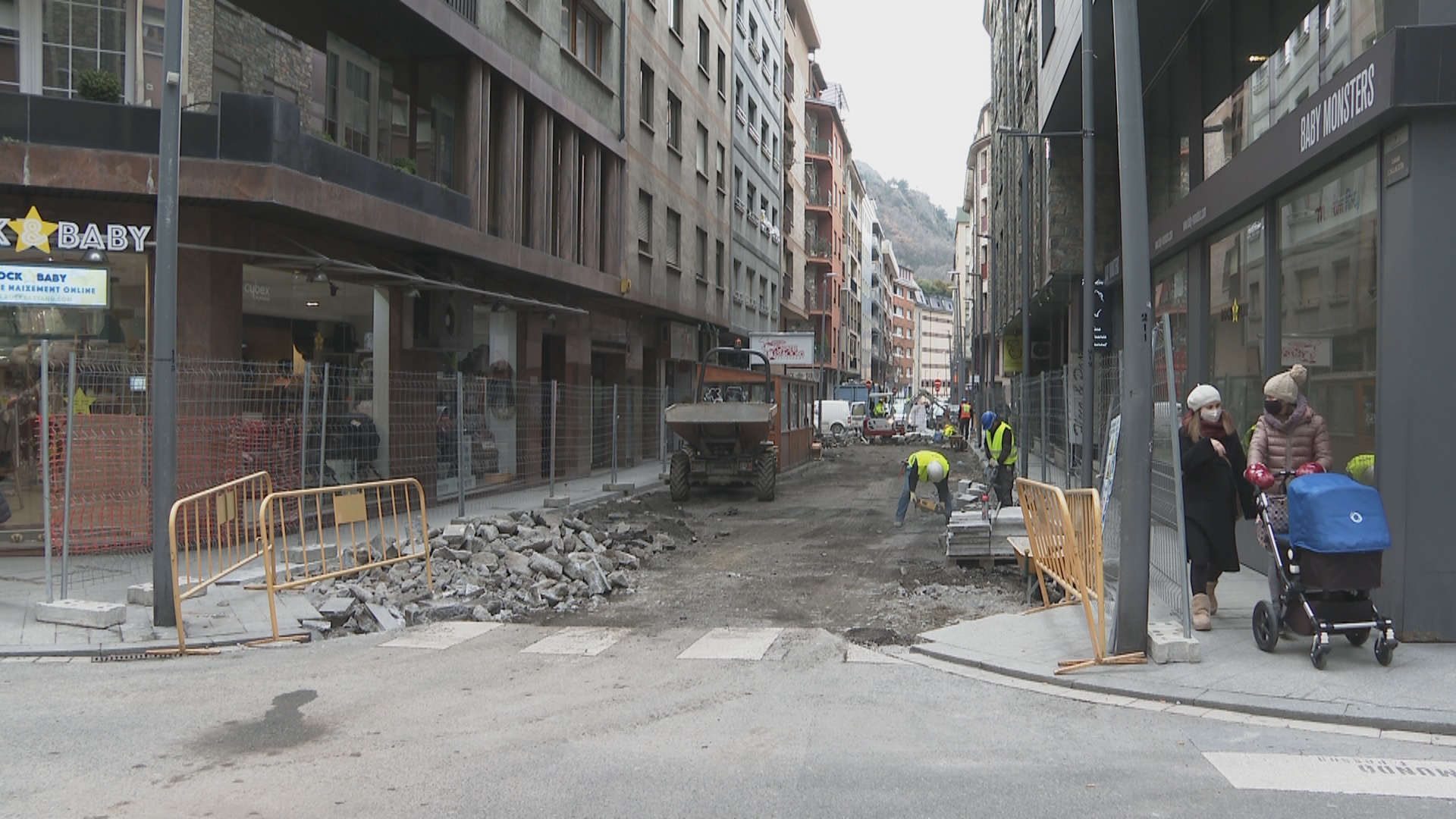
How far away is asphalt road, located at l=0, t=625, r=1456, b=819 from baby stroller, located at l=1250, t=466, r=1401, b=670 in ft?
3.84

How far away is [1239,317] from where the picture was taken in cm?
1093

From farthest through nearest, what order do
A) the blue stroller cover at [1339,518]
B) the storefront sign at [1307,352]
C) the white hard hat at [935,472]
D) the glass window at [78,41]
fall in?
the white hard hat at [935,472] → the glass window at [78,41] → the storefront sign at [1307,352] → the blue stroller cover at [1339,518]

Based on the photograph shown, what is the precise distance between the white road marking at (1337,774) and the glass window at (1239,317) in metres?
5.51

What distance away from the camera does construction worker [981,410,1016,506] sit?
14.4 m

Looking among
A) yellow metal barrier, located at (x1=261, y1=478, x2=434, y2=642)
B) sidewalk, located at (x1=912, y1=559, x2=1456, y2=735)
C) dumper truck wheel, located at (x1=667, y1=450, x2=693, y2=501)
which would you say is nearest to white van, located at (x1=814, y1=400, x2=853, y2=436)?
dumper truck wheel, located at (x1=667, y1=450, x2=693, y2=501)

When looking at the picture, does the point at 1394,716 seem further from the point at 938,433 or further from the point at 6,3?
the point at 938,433

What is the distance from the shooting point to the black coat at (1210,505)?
738 centimetres

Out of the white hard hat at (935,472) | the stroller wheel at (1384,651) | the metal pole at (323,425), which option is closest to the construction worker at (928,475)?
the white hard hat at (935,472)

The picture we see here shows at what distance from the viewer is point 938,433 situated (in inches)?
1810

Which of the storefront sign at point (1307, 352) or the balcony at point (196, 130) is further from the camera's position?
the balcony at point (196, 130)

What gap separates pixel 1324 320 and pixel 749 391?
1458cm

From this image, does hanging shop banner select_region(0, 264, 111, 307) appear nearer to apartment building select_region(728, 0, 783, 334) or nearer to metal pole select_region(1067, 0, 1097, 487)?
metal pole select_region(1067, 0, 1097, 487)

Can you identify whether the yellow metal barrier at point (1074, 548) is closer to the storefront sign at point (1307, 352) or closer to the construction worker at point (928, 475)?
the storefront sign at point (1307, 352)

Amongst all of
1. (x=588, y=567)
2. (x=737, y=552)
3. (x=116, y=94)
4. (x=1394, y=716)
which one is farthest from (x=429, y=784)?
(x=116, y=94)
